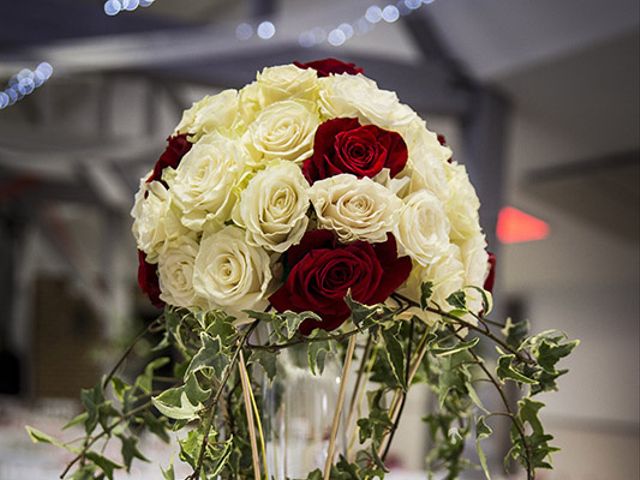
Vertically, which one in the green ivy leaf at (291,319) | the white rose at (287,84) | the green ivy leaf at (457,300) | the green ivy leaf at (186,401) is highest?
the white rose at (287,84)

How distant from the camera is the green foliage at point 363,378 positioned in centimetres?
77

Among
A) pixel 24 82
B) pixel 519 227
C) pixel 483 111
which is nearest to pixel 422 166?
pixel 519 227

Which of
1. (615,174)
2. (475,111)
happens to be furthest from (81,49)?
(615,174)

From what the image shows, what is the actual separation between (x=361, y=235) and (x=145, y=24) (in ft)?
14.2

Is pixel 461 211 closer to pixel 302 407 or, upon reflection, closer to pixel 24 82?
pixel 302 407

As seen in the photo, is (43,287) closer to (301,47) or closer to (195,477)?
(301,47)

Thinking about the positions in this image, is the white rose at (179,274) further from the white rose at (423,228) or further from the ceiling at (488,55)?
the ceiling at (488,55)

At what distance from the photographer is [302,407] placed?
102 centimetres

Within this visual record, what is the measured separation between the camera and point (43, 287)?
13.0 meters

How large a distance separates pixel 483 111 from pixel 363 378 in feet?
13.0

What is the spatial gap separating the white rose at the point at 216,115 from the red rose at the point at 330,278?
0.58 ft

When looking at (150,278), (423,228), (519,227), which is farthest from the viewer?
(519,227)

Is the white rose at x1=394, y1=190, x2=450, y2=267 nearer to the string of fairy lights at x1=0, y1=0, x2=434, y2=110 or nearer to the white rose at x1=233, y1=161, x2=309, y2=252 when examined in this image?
the white rose at x1=233, y1=161, x2=309, y2=252

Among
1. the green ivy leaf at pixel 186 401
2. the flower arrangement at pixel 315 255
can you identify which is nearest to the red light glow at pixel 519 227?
the flower arrangement at pixel 315 255
